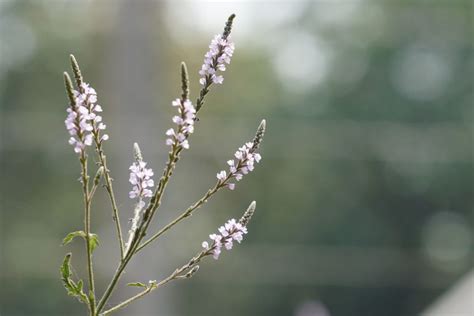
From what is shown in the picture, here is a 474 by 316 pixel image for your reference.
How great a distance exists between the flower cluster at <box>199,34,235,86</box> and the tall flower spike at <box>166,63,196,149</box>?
0.07m

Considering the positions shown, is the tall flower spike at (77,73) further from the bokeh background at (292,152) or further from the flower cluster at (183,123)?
the bokeh background at (292,152)

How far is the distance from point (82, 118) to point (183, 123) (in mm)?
125

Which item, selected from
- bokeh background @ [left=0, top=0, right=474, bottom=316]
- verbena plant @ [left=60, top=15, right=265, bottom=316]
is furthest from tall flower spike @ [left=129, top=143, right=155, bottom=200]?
bokeh background @ [left=0, top=0, right=474, bottom=316]

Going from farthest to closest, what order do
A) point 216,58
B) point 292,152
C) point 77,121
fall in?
point 292,152 < point 216,58 < point 77,121

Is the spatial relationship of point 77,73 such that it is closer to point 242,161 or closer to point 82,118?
point 82,118

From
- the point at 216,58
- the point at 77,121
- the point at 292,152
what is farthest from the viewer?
the point at 292,152

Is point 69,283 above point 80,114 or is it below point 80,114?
below

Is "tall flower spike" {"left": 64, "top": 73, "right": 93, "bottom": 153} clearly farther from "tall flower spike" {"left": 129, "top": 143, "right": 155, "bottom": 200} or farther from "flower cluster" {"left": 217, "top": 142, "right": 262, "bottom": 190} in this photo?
"flower cluster" {"left": 217, "top": 142, "right": 262, "bottom": 190}

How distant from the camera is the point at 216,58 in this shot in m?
1.42

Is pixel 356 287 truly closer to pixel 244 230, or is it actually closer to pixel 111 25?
pixel 111 25

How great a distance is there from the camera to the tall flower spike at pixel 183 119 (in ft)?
4.35

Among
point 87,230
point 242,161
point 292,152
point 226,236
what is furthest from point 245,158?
point 292,152

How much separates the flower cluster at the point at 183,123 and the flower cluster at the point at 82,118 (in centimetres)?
9

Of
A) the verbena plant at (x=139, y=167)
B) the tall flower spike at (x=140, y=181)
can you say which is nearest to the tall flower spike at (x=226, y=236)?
the verbena plant at (x=139, y=167)
